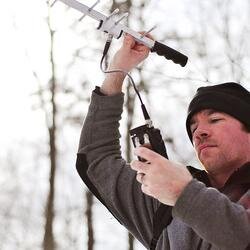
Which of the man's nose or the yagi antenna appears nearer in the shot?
the yagi antenna

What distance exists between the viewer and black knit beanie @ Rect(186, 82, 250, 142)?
2.00 metres

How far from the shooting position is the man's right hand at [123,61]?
2.17 m

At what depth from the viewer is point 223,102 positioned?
6.62 ft

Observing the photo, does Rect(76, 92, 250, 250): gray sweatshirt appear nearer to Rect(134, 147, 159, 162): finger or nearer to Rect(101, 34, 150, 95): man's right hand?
Rect(101, 34, 150, 95): man's right hand

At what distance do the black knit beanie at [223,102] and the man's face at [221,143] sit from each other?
3 centimetres

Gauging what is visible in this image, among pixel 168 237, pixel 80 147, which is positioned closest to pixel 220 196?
pixel 168 237

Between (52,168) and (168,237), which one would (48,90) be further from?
(168,237)

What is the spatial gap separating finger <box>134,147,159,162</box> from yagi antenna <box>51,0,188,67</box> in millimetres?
527

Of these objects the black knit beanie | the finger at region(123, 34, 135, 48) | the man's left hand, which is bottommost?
the man's left hand

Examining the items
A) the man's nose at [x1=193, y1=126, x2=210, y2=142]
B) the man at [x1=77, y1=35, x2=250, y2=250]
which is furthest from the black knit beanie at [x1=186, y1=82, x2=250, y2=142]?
the man's nose at [x1=193, y1=126, x2=210, y2=142]

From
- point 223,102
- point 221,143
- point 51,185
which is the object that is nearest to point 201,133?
point 221,143

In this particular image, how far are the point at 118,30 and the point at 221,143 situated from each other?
56 cm

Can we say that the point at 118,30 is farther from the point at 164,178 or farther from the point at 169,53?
the point at 164,178

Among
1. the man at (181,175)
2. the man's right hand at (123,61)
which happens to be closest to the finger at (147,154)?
the man at (181,175)
